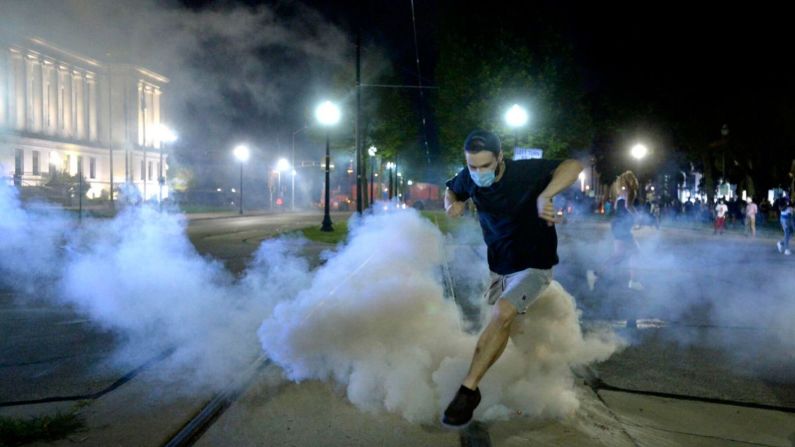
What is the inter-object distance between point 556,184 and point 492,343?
1046 mm

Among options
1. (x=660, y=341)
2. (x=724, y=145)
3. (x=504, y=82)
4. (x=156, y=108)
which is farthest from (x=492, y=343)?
(x=156, y=108)

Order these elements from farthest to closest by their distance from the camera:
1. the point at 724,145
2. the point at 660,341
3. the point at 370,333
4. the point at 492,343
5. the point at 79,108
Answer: the point at 79,108, the point at 724,145, the point at 660,341, the point at 370,333, the point at 492,343

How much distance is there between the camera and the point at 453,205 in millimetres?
4676

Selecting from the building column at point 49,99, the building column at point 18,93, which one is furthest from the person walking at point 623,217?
the building column at point 49,99

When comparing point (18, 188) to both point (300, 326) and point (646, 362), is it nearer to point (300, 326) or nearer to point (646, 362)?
point (300, 326)

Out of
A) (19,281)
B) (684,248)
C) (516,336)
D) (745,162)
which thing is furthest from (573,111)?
(516,336)

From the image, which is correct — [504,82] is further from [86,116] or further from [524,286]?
[86,116]

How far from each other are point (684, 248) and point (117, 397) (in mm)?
21371

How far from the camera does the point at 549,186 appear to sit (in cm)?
421

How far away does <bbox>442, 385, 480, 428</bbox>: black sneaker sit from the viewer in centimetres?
406

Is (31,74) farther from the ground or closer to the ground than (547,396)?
farther from the ground

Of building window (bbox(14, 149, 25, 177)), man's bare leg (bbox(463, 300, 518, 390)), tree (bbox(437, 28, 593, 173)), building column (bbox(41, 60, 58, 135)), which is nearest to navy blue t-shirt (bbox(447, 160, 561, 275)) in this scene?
man's bare leg (bbox(463, 300, 518, 390))

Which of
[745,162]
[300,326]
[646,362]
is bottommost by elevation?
[646,362]

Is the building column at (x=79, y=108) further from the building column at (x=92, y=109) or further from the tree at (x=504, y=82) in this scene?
the tree at (x=504, y=82)
